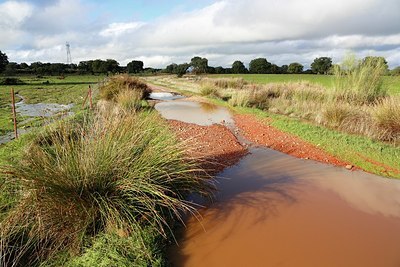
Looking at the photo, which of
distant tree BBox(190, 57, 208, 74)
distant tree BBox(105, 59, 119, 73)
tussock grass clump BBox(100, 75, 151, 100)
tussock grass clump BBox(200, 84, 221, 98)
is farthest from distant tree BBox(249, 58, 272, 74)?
tussock grass clump BBox(100, 75, 151, 100)

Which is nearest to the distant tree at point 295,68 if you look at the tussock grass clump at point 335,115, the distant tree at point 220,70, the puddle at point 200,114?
the distant tree at point 220,70

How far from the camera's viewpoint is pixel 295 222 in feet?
15.0

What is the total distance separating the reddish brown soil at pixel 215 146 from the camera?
6.72 metres

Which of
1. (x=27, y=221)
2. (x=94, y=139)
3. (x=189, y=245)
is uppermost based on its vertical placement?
(x=94, y=139)

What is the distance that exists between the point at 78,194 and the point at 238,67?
7299 cm

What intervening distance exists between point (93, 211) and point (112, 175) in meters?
0.46

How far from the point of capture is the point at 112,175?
3840mm

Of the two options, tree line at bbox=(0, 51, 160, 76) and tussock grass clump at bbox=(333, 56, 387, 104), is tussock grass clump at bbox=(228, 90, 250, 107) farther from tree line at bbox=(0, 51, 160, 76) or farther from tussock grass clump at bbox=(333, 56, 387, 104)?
tree line at bbox=(0, 51, 160, 76)

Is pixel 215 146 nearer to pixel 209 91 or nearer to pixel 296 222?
pixel 296 222

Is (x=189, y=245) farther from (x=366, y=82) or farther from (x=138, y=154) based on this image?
(x=366, y=82)

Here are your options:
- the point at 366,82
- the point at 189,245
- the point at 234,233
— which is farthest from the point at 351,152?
the point at 366,82

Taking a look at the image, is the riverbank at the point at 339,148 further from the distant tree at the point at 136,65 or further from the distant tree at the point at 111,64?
the distant tree at the point at 136,65

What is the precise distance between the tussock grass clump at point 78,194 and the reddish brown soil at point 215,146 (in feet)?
7.30

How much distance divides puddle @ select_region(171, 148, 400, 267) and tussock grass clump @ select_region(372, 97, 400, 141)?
3112mm
